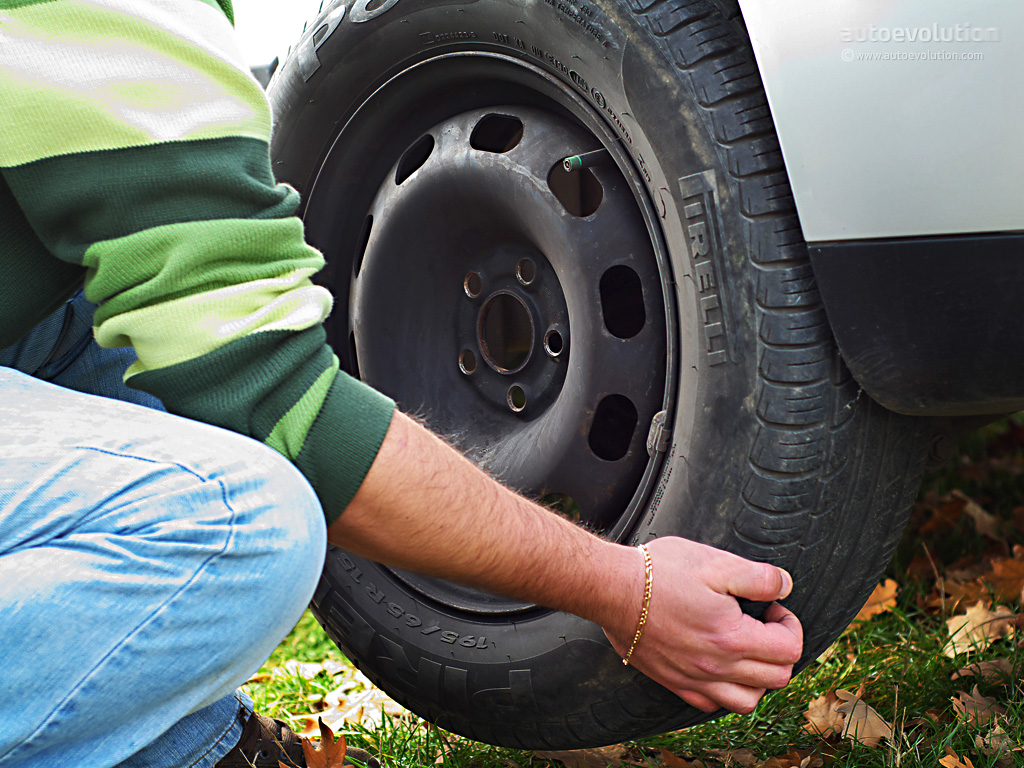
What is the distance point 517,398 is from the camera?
5.58ft

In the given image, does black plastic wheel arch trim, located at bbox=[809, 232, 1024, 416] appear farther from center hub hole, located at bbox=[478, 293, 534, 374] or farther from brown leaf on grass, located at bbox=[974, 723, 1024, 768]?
center hub hole, located at bbox=[478, 293, 534, 374]

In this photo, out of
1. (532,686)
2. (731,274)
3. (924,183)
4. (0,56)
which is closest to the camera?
(0,56)

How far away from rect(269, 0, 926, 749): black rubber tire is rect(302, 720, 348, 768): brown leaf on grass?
19 cm

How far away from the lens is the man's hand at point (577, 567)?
105 cm

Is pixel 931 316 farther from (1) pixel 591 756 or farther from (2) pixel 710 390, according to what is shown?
(1) pixel 591 756

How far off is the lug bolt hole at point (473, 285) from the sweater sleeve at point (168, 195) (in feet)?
2.56

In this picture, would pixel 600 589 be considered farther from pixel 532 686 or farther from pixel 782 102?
pixel 782 102

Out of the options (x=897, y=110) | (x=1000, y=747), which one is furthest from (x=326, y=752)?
(x=897, y=110)

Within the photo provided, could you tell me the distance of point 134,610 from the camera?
970mm

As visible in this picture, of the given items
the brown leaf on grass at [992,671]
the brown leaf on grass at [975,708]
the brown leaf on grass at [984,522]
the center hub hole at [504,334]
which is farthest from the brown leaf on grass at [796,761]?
the brown leaf on grass at [984,522]

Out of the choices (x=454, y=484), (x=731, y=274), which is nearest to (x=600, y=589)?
(x=454, y=484)

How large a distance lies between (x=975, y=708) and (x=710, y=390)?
2.22ft

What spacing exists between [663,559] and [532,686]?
0.35 m

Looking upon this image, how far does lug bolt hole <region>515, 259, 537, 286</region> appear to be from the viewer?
1632 millimetres
